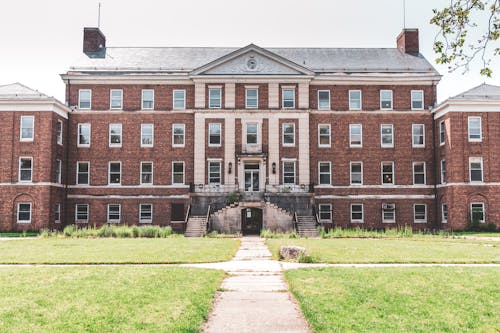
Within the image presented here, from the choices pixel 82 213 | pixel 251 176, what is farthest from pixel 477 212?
pixel 82 213

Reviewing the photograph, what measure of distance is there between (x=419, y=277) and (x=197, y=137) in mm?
30734

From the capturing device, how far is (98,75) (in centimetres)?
4284

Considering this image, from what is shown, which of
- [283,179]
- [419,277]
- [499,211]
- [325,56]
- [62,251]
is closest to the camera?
[419,277]

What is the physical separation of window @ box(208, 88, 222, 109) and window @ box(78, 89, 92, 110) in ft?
32.7

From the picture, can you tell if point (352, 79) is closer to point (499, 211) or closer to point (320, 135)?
point (320, 135)

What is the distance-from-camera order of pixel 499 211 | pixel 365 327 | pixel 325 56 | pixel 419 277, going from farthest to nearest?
pixel 325 56 → pixel 499 211 → pixel 419 277 → pixel 365 327

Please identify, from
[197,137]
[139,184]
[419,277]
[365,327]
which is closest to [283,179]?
[197,137]

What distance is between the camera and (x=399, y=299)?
10383 mm

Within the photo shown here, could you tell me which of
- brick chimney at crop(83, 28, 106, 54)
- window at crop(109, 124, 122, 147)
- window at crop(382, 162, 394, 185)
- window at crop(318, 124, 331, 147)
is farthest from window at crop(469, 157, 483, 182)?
brick chimney at crop(83, 28, 106, 54)

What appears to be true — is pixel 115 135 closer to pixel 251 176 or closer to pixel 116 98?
pixel 116 98

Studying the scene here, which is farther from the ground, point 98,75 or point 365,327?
point 98,75

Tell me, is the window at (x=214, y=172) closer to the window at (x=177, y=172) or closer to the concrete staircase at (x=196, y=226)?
the window at (x=177, y=172)

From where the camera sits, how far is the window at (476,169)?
39.5 meters

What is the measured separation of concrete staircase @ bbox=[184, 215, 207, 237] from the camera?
35.3 m
